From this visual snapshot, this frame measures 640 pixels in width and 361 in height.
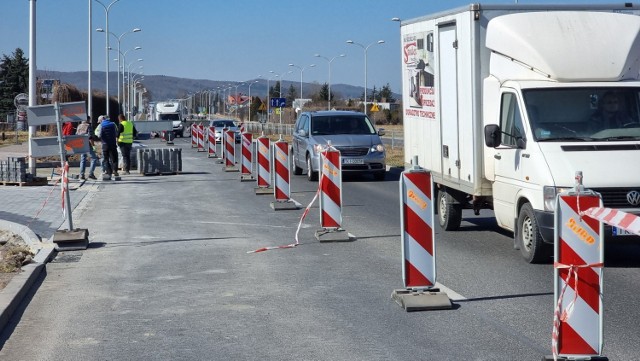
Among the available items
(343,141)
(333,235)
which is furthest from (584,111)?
(343,141)

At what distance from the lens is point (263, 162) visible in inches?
804

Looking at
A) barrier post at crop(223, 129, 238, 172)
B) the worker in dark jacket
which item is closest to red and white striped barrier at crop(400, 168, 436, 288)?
the worker in dark jacket

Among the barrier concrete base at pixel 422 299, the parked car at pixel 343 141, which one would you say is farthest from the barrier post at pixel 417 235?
the parked car at pixel 343 141

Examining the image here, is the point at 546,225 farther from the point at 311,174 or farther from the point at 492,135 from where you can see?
the point at 311,174

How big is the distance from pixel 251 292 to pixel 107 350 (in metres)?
2.42

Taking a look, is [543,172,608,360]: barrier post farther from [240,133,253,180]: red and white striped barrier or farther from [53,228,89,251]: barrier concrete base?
[240,133,253,180]: red and white striped barrier

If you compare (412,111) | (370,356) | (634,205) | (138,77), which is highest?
(138,77)

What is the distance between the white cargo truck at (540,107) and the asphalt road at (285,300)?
823 millimetres

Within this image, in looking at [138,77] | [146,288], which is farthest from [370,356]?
[138,77]

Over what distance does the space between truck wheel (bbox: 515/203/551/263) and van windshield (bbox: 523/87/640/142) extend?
3.14ft

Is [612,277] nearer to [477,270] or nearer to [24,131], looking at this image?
[477,270]

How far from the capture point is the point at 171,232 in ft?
47.3

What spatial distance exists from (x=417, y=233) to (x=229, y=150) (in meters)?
21.9

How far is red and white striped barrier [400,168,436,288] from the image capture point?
848 cm
